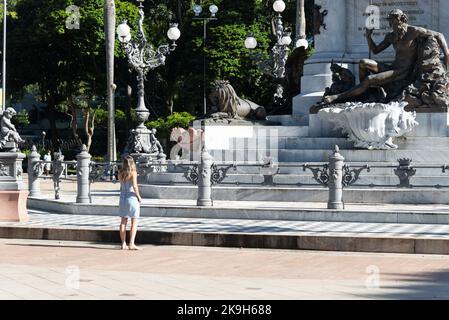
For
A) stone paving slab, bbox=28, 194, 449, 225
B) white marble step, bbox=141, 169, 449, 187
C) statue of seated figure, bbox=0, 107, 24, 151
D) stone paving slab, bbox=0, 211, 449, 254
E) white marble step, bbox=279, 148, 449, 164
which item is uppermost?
statue of seated figure, bbox=0, 107, 24, 151

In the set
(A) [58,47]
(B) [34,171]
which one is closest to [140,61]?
(B) [34,171]

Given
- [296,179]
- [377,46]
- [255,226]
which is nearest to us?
[255,226]

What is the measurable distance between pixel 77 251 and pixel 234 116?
13.0 metres

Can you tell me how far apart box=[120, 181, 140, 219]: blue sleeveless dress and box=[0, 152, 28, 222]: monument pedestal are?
13.9 feet

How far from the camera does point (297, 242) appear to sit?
1731 cm

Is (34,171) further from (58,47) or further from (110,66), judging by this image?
(58,47)

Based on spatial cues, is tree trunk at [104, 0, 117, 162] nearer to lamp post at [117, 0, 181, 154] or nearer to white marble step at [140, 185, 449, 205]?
lamp post at [117, 0, 181, 154]

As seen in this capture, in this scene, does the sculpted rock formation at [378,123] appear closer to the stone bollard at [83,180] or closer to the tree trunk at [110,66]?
the stone bollard at [83,180]

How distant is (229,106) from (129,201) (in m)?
12.3

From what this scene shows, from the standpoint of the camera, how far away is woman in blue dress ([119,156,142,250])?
680 inches

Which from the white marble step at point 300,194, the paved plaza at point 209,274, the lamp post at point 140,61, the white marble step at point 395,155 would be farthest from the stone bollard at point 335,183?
the lamp post at point 140,61

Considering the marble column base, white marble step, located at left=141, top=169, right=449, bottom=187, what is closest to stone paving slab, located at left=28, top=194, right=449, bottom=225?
white marble step, located at left=141, top=169, right=449, bottom=187

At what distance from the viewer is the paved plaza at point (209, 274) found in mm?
11750

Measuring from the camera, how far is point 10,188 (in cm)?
2095
